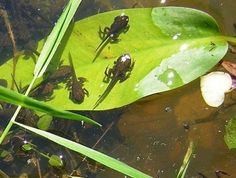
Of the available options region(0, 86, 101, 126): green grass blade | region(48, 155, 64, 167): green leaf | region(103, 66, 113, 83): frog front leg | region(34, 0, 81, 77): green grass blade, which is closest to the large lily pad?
region(103, 66, 113, 83): frog front leg

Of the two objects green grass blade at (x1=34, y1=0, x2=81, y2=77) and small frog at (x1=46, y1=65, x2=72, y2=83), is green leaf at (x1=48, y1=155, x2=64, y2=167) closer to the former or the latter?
small frog at (x1=46, y1=65, x2=72, y2=83)

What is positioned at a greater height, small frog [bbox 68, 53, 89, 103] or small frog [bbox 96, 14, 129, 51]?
small frog [bbox 96, 14, 129, 51]

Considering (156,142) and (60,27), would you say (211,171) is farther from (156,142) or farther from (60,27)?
(60,27)

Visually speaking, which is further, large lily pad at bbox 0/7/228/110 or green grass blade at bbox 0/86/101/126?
large lily pad at bbox 0/7/228/110

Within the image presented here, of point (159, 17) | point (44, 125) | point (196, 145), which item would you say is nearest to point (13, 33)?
point (44, 125)

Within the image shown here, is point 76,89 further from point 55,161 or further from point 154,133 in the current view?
point 154,133
